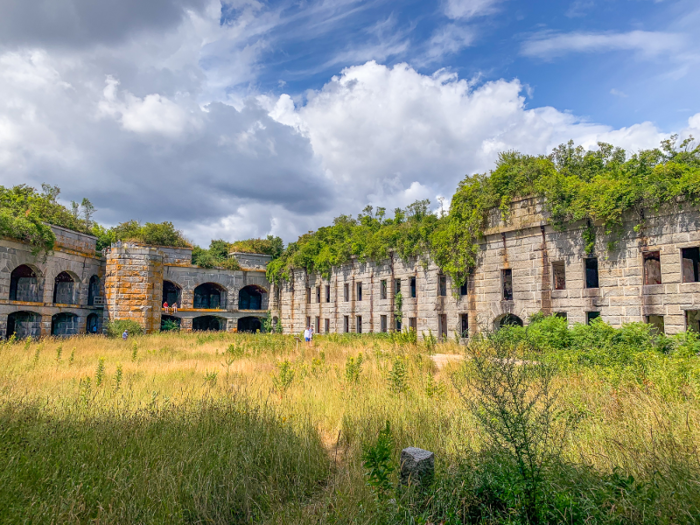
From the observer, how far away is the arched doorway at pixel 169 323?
29.0 meters

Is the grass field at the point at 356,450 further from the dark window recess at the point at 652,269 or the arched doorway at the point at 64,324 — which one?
the arched doorway at the point at 64,324

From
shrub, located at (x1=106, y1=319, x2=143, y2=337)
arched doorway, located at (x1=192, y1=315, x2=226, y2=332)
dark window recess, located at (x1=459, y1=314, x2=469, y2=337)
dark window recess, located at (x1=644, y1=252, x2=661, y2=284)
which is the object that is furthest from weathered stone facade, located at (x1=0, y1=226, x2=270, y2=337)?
dark window recess, located at (x1=644, y1=252, x2=661, y2=284)

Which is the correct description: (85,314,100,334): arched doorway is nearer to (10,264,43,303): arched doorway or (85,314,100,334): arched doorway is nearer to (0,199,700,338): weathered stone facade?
(0,199,700,338): weathered stone facade

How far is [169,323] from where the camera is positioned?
2916cm

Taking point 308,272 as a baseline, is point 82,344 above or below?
below

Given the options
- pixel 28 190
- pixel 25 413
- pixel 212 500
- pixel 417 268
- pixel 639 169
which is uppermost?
pixel 28 190

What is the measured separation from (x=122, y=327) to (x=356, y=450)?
70.3 feet

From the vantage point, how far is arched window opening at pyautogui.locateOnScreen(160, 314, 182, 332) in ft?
95.0

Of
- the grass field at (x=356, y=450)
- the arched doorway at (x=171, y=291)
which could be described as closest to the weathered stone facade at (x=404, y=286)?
the arched doorway at (x=171, y=291)

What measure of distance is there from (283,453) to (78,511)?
203 centimetres

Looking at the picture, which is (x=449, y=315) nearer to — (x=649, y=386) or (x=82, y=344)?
(x=649, y=386)

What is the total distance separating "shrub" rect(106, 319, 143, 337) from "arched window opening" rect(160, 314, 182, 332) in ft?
15.2

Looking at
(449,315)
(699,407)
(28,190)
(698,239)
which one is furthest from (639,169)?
(28,190)

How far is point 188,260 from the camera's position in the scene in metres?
31.8
